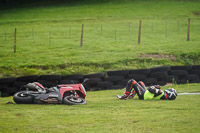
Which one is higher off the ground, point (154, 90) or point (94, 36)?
point (94, 36)

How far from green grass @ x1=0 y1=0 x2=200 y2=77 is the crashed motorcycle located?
294 inches

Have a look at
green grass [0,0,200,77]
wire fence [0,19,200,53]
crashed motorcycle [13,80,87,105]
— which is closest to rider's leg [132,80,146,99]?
crashed motorcycle [13,80,87,105]

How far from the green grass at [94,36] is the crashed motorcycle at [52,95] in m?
7.46

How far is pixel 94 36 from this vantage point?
30297 mm

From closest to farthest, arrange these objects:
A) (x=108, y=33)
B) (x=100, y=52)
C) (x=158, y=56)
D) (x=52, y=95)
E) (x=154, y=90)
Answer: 1. (x=52, y=95)
2. (x=154, y=90)
3. (x=158, y=56)
4. (x=100, y=52)
5. (x=108, y=33)

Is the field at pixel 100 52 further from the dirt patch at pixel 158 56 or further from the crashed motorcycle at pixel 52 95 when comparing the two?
the crashed motorcycle at pixel 52 95

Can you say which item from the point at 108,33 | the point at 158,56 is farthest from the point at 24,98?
the point at 108,33

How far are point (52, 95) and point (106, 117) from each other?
106 inches

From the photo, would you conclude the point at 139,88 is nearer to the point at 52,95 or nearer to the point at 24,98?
the point at 52,95

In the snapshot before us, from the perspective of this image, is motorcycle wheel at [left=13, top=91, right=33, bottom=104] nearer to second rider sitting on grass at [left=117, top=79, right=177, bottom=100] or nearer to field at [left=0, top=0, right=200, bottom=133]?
field at [left=0, top=0, right=200, bottom=133]

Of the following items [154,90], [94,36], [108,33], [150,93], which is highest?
[108,33]

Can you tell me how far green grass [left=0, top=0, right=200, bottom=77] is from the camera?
839 inches

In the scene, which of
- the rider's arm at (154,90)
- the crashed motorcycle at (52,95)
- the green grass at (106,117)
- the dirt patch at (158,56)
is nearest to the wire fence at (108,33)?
the dirt patch at (158,56)

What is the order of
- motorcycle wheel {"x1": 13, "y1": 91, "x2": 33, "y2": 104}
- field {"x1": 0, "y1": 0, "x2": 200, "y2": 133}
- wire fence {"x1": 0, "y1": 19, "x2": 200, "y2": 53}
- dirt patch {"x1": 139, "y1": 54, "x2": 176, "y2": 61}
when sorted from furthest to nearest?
wire fence {"x1": 0, "y1": 19, "x2": 200, "y2": 53} → dirt patch {"x1": 139, "y1": 54, "x2": 176, "y2": 61} → motorcycle wheel {"x1": 13, "y1": 91, "x2": 33, "y2": 104} → field {"x1": 0, "y1": 0, "x2": 200, "y2": 133}
